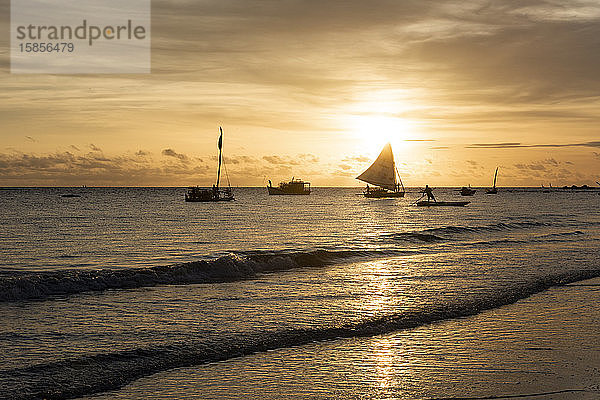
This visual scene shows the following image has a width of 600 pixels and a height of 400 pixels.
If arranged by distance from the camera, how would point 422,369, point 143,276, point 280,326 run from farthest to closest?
point 143,276 < point 280,326 < point 422,369

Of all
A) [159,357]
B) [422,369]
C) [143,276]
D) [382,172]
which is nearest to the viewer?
[422,369]

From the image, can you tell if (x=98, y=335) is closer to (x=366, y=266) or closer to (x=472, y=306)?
(x=472, y=306)

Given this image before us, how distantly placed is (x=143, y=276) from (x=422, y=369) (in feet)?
51.2

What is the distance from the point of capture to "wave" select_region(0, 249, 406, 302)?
68.9 feet

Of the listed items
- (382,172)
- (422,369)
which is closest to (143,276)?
(422,369)

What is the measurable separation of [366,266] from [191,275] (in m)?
9.39

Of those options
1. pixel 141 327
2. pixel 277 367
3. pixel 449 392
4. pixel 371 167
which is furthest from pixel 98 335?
pixel 371 167

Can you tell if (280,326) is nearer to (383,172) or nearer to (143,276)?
(143,276)

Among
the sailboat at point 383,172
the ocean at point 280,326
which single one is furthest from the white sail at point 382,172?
the ocean at point 280,326

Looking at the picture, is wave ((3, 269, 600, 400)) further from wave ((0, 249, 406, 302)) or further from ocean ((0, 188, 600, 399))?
wave ((0, 249, 406, 302))

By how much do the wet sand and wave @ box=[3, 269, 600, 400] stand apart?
0.41m

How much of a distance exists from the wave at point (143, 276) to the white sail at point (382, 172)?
12185 centimetres

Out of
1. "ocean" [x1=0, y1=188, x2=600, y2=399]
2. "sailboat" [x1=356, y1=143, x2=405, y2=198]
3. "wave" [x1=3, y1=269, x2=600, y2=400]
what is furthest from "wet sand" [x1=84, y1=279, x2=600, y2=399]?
"sailboat" [x1=356, y1=143, x2=405, y2=198]

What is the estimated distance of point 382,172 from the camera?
154750 mm
